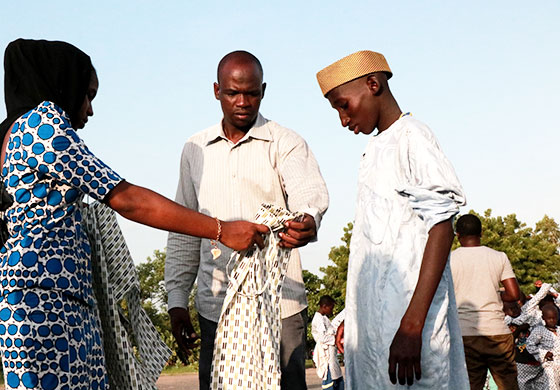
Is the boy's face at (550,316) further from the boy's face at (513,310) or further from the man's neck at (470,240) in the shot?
the man's neck at (470,240)

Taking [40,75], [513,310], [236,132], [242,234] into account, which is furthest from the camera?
[513,310]

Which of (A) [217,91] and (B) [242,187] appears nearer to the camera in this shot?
(B) [242,187]

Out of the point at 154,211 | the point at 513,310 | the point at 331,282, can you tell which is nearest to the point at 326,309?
the point at 513,310

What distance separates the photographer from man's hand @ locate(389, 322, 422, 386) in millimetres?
3553

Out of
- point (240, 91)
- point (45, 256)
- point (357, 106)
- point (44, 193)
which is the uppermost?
point (240, 91)

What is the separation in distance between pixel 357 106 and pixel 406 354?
1304 mm

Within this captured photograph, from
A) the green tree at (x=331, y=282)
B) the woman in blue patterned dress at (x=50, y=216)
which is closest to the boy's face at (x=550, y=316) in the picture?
the woman in blue patterned dress at (x=50, y=216)

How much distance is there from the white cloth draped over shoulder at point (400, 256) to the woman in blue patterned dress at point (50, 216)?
100 cm

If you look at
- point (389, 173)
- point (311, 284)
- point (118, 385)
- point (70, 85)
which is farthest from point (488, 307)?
point (311, 284)

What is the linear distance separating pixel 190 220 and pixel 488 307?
5449 mm

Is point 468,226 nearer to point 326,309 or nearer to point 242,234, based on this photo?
point 242,234

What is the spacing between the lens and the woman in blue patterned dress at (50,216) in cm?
313

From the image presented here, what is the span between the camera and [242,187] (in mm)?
4793

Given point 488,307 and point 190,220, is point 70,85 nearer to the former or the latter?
point 190,220
